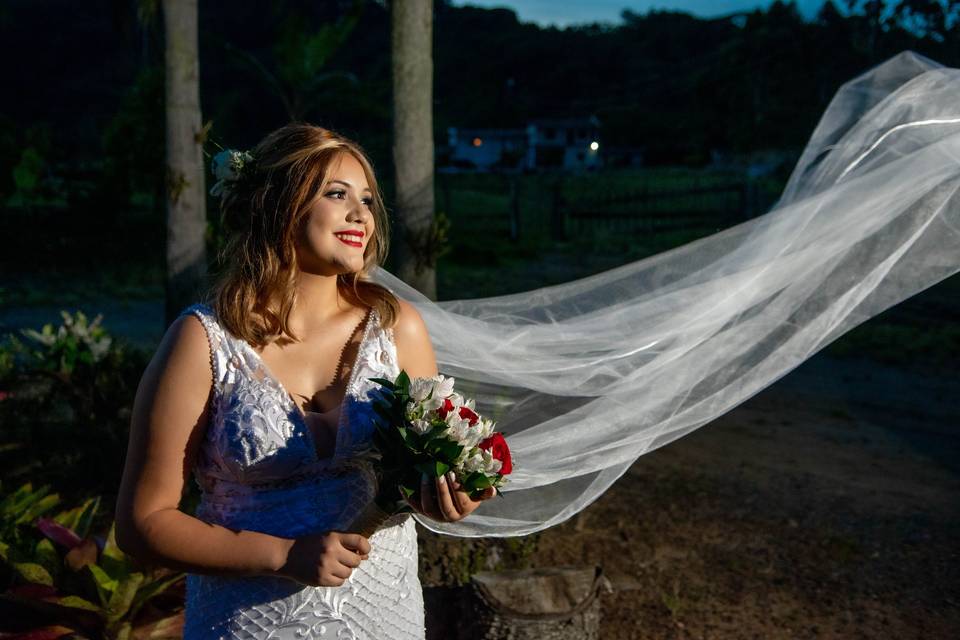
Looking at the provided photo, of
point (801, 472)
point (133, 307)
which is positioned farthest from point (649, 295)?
point (133, 307)

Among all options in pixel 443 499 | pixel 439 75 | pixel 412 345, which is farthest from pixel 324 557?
pixel 439 75

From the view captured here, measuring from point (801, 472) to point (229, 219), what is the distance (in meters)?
5.05

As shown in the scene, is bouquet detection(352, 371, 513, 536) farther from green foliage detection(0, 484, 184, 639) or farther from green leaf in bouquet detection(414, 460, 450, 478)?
green foliage detection(0, 484, 184, 639)

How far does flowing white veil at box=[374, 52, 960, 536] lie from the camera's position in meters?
3.12

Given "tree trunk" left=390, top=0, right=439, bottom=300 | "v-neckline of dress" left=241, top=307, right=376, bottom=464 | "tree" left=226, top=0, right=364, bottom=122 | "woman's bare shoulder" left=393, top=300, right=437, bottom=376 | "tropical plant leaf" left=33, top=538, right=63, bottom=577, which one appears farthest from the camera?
"tree" left=226, top=0, right=364, bottom=122

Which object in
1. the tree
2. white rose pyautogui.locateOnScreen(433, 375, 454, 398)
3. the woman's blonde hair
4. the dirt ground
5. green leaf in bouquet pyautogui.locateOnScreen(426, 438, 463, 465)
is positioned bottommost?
the dirt ground

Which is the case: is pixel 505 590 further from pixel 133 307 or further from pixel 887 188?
pixel 133 307

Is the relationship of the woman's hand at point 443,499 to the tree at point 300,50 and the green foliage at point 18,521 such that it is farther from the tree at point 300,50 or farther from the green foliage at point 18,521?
the tree at point 300,50

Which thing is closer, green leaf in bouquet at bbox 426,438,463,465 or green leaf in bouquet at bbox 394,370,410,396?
green leaf in bouquet at bbox 426,438,463,465

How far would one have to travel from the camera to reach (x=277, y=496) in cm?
204

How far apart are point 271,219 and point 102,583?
6.19 ft

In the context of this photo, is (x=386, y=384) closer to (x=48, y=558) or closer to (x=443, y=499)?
(x=443, y=499)

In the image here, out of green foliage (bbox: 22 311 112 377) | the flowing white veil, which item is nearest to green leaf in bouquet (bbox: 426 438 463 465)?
the flowing white veil

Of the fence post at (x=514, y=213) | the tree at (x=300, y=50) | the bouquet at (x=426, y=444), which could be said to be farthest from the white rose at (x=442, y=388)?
the tree at (x=300, y=50)
